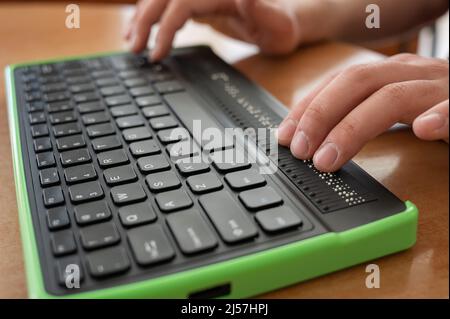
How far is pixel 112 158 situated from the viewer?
40 centimetres

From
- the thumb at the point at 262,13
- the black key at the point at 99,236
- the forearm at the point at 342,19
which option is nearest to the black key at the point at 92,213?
the black key at the point at 99,236

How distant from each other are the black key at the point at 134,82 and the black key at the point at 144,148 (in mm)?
153

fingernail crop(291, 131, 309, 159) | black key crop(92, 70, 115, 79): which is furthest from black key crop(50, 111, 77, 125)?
fingernail crop(291, 131, 309, 159)

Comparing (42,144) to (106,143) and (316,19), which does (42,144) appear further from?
(316,19)

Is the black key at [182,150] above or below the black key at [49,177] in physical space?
below

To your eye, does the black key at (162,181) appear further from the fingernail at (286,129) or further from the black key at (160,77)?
the black key at (160,77)

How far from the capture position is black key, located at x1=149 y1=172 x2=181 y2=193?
351 mm

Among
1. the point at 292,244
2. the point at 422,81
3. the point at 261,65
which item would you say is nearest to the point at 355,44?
the point at 261,65

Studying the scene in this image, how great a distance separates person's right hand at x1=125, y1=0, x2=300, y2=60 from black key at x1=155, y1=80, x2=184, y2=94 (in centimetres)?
10

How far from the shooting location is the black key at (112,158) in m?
0.39

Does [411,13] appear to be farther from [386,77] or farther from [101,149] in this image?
[101,149]

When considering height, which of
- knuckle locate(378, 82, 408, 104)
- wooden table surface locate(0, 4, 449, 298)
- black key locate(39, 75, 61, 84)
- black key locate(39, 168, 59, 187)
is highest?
knuckle locate(378, 82, 408, 104)

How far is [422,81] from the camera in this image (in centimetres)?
35

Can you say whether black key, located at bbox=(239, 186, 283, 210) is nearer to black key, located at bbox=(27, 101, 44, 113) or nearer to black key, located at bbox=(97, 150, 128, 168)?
black key, located at bbox=(97, 150, 128, 168)
